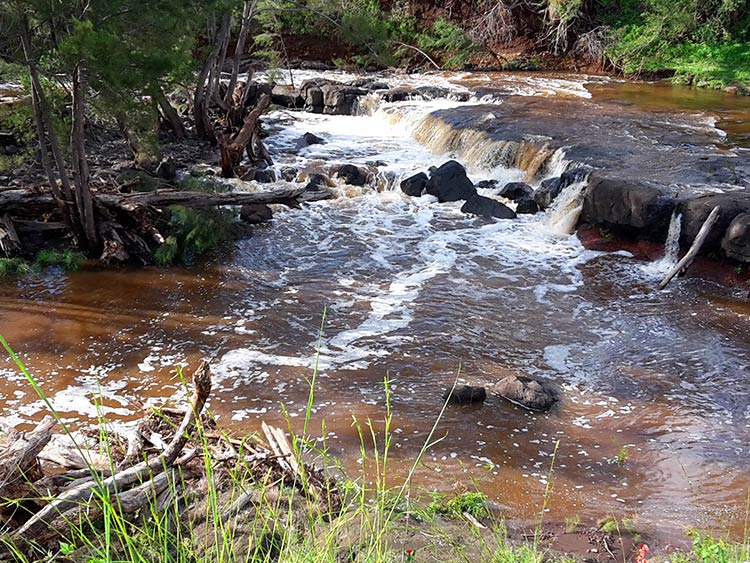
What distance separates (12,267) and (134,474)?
24.2 ft

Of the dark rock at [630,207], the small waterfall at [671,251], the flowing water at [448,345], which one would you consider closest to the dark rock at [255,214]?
the flowing water at [448,345]

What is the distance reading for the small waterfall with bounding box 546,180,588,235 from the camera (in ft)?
39.0

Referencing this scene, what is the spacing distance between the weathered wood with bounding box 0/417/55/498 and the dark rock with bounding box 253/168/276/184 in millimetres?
10884

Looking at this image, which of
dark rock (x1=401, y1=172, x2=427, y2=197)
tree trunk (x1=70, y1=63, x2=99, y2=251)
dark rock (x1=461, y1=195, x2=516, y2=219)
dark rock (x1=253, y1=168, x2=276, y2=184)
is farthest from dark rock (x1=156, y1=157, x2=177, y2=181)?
dark rock (x1=461, y1=195, x2=516, y2=219)

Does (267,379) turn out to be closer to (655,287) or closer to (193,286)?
(193,286)

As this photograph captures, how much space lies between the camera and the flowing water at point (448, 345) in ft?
19.4

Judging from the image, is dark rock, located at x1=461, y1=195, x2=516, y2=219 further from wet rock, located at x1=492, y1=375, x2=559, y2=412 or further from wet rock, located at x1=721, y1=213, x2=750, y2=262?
wet rock, located at x1=492, y1=375, x2=559, y2=412

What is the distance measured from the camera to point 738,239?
31.1ft

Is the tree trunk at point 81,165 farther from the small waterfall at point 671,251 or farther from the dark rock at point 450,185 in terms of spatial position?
the small waterfall at point 671,251

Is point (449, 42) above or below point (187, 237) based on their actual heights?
above

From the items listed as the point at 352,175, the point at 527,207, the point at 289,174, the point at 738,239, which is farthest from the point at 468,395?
the point at 289,174

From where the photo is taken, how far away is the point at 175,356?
305 inches

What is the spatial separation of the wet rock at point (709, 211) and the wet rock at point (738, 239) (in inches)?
5.9

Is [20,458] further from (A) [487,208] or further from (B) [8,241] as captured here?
(A) [487,208]
